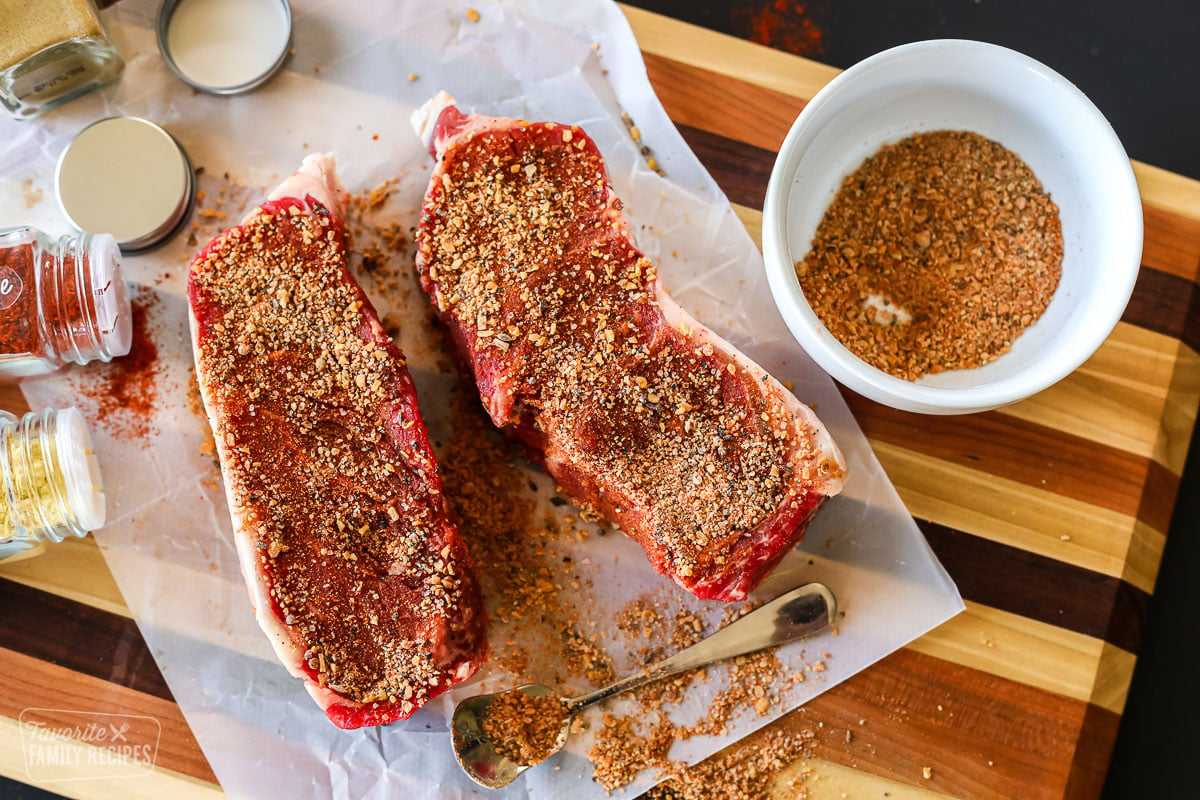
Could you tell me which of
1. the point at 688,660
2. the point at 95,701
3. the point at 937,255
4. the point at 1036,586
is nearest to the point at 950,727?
the point at 1036,586

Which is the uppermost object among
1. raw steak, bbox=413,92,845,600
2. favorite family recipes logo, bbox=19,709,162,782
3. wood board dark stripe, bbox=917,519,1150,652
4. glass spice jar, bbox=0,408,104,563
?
raw steak, bbox=413,92,845,600

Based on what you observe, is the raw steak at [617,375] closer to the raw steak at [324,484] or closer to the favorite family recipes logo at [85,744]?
the raw steak at [324,484]

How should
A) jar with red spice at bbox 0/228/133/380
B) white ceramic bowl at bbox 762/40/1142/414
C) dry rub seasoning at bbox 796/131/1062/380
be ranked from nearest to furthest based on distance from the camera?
white ceramic bowl at bbox 762/40/1142/414
jar with red spice at bbox 0/228/133/380
dry rub seasoning at bbox 796/131/1062/380

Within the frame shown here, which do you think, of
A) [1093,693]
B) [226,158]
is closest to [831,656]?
[1093,693]

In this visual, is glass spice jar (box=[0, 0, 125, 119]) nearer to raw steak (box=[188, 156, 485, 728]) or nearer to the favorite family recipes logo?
raw steak (box=[188, 156, 485, 728])

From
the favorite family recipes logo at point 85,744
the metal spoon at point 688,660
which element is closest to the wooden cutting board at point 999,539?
the favorite family recipes logo at point 85,744

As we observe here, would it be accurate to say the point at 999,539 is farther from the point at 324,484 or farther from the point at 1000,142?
the point at 324,484

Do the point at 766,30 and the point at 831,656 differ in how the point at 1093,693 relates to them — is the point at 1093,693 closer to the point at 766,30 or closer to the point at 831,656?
the point at 831,656

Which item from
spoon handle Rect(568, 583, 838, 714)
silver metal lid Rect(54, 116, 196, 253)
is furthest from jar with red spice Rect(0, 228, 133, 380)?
spoon handle Rect(568, 583, 838, 714)
